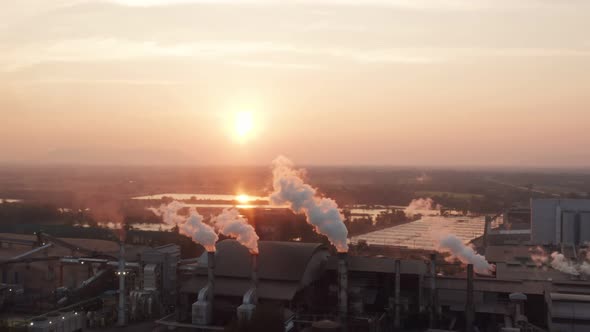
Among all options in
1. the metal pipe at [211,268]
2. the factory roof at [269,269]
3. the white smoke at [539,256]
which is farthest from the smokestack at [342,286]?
the white smoke at [539,256]

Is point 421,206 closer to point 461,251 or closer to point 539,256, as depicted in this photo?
point 539,256

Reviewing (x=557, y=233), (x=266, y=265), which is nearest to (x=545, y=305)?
(x=266, y=265)

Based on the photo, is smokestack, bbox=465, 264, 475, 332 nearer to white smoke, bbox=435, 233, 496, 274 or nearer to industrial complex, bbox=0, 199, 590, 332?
industrial complex, bbox=0, 199, 590, 332

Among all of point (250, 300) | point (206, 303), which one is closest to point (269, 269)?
point (250, 300)

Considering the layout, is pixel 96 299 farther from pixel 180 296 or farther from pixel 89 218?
pixel 89 218

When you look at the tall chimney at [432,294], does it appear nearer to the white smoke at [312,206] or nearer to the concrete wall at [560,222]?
the white smoke at [312,206]
